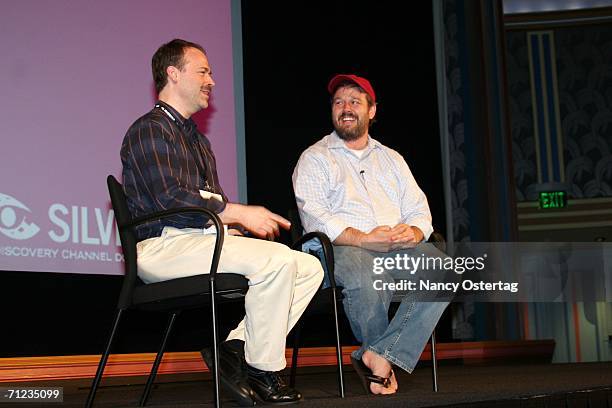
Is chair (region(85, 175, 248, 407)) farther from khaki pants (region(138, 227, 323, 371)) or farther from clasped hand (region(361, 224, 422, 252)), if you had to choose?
clasped hand (region(361, 224, 422, 252))

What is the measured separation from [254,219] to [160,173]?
0.29 meters

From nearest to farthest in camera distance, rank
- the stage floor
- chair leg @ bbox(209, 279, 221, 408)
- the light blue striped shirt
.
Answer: chair leg @ bbox(209, 279, 221, 408), the stage floor, the light blue striped shirt

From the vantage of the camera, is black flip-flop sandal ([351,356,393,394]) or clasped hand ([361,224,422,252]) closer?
black flip-flop sandal ([351,356,393,394])

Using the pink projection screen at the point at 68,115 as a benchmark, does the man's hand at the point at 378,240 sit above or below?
below

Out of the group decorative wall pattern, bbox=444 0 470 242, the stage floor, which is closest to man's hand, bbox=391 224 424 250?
the stage floor

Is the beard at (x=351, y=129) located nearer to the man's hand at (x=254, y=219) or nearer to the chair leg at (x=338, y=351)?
the chair leg at (x=338, y=351)

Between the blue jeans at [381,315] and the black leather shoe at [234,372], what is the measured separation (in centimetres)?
50

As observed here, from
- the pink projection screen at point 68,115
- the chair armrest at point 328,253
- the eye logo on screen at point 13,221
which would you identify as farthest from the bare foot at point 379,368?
the eye logo on screen at point 13,221

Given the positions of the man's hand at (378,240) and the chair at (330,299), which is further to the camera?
the man's hand at (378,240)

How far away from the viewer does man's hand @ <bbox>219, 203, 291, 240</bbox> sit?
6.95 feet

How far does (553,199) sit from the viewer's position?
8.26 meters

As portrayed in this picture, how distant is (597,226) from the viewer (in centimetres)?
818

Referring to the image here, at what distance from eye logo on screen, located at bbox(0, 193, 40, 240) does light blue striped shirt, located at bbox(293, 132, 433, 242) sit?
118cm

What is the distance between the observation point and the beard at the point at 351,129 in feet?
9.84
